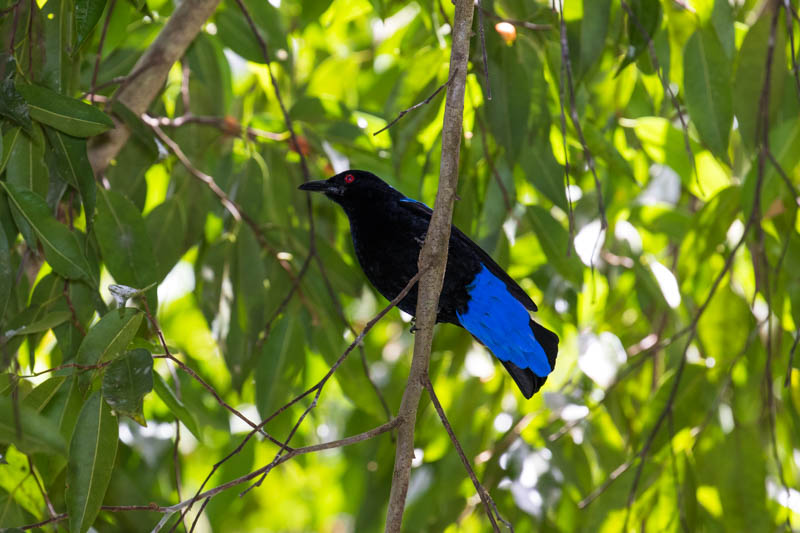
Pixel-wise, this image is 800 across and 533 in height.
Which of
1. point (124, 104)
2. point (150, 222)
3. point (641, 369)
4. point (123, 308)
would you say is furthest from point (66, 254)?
point (641, 369)

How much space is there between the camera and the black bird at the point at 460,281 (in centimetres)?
280

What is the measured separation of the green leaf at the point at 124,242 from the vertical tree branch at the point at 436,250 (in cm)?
94

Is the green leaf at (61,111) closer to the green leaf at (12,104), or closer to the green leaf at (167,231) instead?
the green leaf at (12,104)

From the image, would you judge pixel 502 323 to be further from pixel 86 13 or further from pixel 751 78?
pixel 86 13

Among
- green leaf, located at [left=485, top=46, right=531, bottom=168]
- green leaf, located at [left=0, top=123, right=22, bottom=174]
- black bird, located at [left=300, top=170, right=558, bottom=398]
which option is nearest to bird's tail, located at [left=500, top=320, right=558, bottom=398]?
black bird, located at [left=300, top=170, right=558, bottom=398]

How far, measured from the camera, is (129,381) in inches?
71.9

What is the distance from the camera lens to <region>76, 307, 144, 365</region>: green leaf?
1946 millimetres

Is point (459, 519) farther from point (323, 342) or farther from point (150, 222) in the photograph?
point (150, 222)

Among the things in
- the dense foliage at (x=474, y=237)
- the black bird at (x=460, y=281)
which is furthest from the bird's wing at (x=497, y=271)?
the dense foliage at (x=474, y=237)

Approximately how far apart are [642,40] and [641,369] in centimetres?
185

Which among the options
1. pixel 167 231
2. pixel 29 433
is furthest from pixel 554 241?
pixel 29 433

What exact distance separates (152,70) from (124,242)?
0.62 metres

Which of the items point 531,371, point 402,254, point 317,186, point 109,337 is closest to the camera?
point 109,337

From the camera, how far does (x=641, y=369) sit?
4.02 metres
